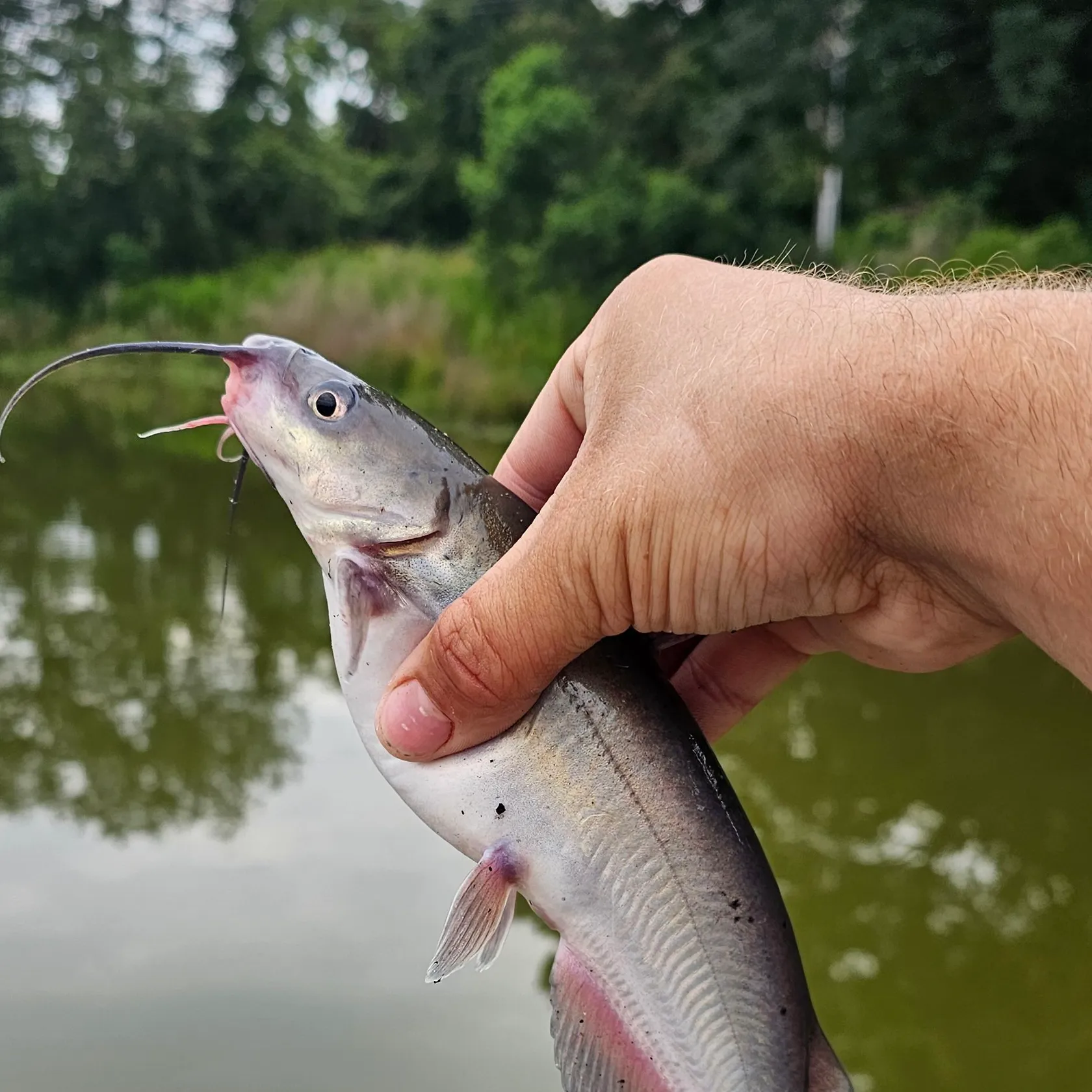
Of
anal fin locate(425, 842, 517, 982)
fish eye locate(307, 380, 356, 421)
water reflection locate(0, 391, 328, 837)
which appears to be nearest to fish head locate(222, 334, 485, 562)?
fish eye locate(307, 380, 356, 421)

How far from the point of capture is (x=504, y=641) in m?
1.30

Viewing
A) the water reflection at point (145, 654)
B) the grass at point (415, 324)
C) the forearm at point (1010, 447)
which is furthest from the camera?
the grass at point (415, 324)

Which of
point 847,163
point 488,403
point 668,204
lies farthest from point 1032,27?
point 488,403

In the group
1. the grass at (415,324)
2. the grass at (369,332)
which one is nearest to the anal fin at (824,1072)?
the grass at (415,324)

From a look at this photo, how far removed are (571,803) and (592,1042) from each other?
0.32 m

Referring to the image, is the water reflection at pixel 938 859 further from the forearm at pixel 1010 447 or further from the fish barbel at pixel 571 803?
the forearm at pixel 1010 447

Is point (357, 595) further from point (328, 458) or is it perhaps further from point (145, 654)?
Answer: point (145, 654)

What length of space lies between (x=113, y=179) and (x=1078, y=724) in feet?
71.5

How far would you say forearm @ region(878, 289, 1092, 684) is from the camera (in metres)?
1.16

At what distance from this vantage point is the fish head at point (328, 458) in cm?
142

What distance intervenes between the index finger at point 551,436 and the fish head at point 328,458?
0.25 meters

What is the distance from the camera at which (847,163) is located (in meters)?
12.8

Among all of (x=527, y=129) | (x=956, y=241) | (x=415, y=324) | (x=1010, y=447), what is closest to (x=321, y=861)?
(x=1010, y=447)

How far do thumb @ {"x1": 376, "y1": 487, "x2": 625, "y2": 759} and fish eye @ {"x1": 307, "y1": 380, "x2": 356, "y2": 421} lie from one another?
0.33 m
